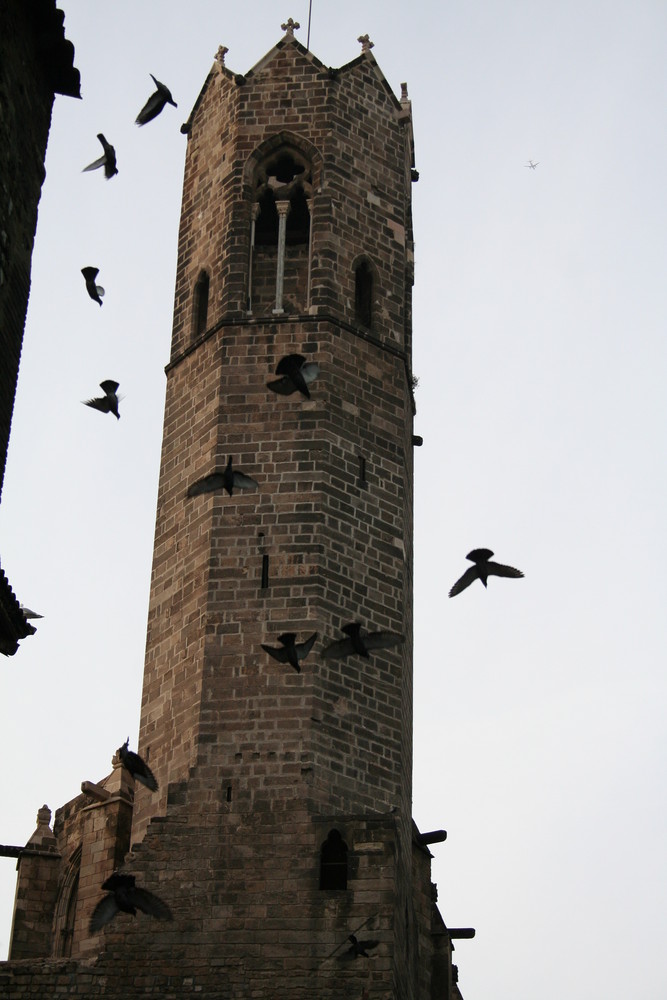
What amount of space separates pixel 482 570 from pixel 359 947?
4.76 m

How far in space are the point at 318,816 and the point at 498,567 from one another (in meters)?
4.31

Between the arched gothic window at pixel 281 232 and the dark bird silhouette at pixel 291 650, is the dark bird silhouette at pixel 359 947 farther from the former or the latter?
the arched gothic window at pixel 281 232

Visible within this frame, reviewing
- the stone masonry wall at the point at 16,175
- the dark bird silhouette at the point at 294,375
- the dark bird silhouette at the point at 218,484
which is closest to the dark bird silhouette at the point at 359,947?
the dark bird silhouette at the point at 218,484

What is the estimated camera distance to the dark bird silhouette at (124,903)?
84.9 ft

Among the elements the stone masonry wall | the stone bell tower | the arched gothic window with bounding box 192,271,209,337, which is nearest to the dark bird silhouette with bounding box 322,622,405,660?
the stone bell tower

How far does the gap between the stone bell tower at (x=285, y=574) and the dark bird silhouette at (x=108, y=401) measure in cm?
167

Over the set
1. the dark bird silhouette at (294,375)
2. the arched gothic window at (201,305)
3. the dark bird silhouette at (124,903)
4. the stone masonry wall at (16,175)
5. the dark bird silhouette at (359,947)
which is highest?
the arched gothic window at (201,305)

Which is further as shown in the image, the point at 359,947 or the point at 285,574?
the point at 285,574

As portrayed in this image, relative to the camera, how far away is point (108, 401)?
2502 centimetres

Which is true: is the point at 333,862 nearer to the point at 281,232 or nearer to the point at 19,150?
the point at 281,232

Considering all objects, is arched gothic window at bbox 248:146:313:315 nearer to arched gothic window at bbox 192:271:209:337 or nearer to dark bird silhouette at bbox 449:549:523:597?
arched gothic window at bbox 192:271:209:337

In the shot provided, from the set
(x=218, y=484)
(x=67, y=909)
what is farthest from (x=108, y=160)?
(x=67, y=909)

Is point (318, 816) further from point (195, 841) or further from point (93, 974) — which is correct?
point (93, 974)

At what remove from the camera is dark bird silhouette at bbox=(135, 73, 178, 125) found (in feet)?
80.7
